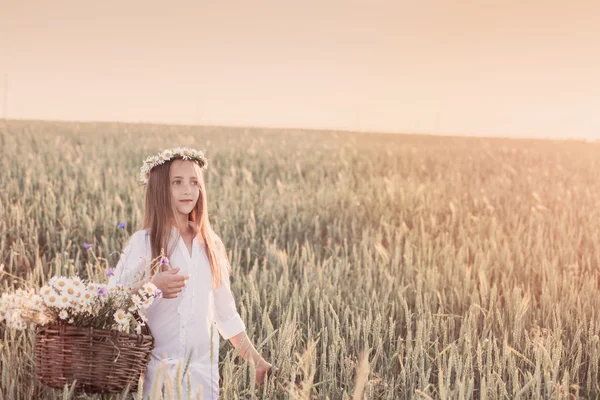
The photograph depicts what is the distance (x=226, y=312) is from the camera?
9.55ft

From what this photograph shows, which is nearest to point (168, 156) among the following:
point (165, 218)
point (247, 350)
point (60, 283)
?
point (165, 218)

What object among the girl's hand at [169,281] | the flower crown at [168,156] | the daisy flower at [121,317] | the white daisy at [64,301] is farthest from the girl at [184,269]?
the white daisy at [64,301]

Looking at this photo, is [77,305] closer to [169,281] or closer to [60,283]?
[60,283]

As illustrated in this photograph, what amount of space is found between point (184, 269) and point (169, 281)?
322 millimetres

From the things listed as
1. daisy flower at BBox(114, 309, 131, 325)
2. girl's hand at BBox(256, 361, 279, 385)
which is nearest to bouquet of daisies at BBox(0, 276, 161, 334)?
daisy flower at BBox(114, 309, 131, 325)

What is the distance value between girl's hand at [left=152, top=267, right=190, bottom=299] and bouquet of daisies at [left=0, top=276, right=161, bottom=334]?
0.20ft

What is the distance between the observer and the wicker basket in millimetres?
2211

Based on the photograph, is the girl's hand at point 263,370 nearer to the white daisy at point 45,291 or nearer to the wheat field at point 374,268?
the wheat field at point 374,268

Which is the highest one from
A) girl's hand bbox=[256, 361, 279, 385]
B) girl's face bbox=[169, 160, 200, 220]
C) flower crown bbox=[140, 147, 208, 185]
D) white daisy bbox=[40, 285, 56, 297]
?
flower crown bbox=[140, 147, 208, 185]

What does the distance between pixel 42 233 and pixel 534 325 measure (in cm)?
408

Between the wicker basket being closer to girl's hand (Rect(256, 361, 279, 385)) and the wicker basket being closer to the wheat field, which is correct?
the wheat field

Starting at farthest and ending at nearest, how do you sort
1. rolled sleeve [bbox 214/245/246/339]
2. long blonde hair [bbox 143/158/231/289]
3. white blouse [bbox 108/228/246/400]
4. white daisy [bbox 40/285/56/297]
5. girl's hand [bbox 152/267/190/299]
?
rolled sleeve [bbox 214/245/246/339]
long blonde hair [bbox 143/158/231/289]
white blouse [bbox 108/228/246/400]
girl's hand [bbox 152/267/190/299]
white daisy [bbox 40/285/56/297]

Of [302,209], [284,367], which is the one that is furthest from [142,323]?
[302,209]

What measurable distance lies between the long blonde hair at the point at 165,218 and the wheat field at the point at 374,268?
0.44 metres
